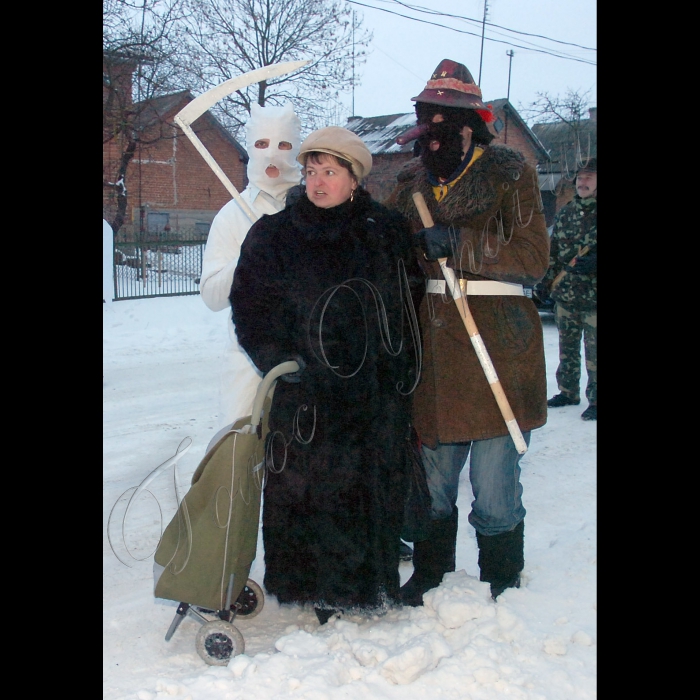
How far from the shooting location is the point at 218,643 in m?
2.71

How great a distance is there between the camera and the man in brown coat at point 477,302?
2.88 meters

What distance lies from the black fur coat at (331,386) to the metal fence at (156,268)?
10.3 metres

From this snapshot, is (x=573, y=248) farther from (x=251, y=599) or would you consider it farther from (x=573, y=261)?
(x=251, y=599)

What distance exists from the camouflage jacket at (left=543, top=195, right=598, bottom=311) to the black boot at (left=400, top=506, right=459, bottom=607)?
3.64 m

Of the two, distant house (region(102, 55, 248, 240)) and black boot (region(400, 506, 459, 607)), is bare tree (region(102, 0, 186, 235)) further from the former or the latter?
black boot (region(400, 506, 459, 607))

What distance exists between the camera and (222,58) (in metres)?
14.5

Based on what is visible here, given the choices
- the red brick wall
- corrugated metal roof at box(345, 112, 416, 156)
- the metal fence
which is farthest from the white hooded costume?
the red brick wall

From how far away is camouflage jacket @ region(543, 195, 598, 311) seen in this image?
6352 millimetres

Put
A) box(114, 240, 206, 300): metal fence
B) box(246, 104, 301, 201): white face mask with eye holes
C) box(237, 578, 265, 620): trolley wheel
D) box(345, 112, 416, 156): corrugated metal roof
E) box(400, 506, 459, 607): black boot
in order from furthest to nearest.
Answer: box(345, 112, 416, 156): corrugated metal roof, box(114, 240, 206, 300): metal fence, box(246, 104, 301, 201): white face mask with eye holes, box(400, 506, 459, 607): black boot, box(237, 578, 265, 620): trolley wheel

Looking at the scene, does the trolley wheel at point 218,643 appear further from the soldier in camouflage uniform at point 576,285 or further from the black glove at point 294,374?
the soldier in camouflage uniform at point 576,285

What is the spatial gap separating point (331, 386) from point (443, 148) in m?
0.98

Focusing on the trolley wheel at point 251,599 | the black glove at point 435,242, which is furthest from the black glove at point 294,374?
the trolley wheel at point 251,599
